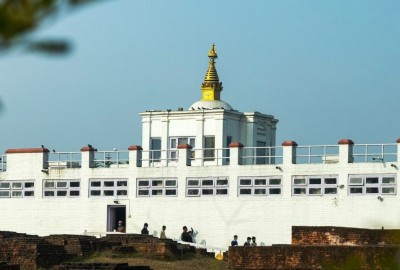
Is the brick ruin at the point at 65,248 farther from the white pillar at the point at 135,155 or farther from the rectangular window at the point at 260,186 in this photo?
the white pillar at the point at 135,155

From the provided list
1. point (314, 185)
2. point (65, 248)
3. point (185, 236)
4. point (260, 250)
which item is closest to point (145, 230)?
point (185, 236)

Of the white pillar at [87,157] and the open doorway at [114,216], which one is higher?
the white pillar at [87,157]

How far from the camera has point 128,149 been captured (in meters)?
50.5

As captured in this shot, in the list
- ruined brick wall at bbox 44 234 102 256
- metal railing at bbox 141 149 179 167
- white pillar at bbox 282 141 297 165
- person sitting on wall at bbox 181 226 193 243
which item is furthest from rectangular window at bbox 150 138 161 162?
ruined brick wall at bbox 44 234 102 256

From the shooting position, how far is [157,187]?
1932 inches

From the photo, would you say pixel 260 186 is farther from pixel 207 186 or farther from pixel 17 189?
pixel 17 189

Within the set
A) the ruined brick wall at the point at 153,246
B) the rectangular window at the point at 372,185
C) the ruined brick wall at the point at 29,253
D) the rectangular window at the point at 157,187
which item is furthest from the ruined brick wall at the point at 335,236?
the rectangular window at the point at 157,187

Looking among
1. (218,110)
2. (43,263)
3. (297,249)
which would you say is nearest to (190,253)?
(43,263)

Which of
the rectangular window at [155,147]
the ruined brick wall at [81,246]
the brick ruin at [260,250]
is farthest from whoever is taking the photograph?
the rectangular window at [155,147]

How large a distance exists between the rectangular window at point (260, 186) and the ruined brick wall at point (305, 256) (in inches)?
920

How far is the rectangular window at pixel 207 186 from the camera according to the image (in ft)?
157

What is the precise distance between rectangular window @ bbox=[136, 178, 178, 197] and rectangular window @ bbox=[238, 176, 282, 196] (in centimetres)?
306

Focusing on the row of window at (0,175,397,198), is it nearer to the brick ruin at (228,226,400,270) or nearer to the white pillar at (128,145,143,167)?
the white pillar at (128,145,143,167)

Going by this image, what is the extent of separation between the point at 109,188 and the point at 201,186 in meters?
4.26
